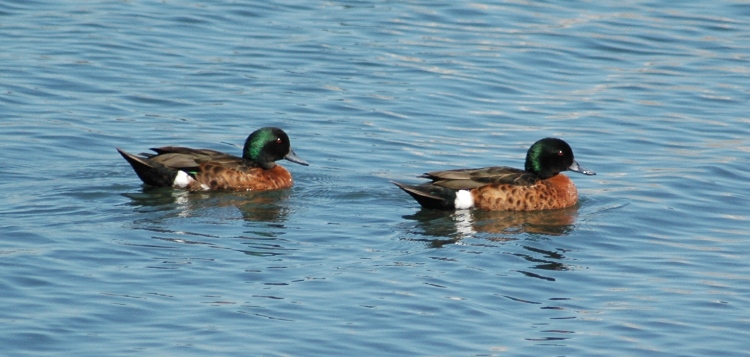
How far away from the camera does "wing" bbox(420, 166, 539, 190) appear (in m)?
12.5

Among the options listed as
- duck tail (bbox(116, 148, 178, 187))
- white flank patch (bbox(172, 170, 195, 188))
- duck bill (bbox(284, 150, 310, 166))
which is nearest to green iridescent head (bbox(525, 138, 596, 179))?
duck bill (bbox(284, 150, 310, 166))

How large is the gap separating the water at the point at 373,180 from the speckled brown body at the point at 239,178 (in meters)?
0.23

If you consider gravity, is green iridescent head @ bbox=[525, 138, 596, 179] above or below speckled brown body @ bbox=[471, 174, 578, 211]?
above

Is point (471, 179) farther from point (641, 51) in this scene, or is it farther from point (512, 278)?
point (641, 51)

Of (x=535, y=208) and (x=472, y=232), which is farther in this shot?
(x=535, y=208)

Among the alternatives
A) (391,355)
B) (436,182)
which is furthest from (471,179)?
(391,355)

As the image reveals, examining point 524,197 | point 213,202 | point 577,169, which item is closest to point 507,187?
point 524,197

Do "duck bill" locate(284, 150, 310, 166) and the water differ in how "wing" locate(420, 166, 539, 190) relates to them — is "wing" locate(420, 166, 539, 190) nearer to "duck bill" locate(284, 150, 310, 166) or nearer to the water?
the water

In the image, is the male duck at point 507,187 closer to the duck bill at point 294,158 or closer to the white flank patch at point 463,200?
the white flank patch at point 463,200

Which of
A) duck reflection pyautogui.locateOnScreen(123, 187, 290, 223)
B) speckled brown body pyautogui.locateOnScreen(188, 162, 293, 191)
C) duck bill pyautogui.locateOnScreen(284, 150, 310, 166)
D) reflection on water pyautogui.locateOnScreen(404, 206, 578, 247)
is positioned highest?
duck bill pyautogui.locateOnScreen(284, 150, 310, 166)

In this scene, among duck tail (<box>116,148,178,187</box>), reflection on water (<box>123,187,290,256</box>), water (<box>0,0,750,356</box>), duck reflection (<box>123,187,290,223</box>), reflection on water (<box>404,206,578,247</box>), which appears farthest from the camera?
duck tail (<box>116,148,178,187</box>)

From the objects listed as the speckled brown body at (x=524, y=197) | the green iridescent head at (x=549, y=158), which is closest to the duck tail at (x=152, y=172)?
Result: the speckled brown body at (x=524, y=197)

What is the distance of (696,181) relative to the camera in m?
13.8

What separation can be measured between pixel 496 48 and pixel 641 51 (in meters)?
2.13
